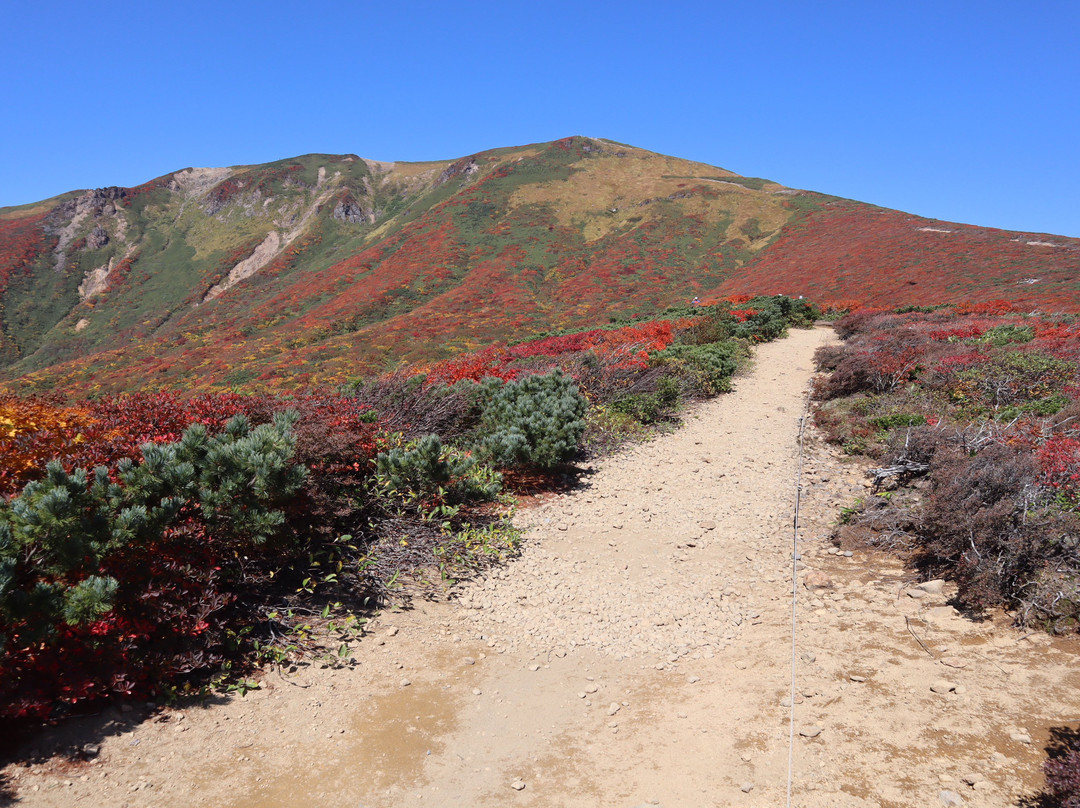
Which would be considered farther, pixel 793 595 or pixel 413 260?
pixel 413 260

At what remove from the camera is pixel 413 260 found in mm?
60031

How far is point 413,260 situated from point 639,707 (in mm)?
60501

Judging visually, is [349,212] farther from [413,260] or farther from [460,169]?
[413,260]

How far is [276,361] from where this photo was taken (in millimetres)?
34781

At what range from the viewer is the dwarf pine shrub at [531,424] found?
26.2 feet

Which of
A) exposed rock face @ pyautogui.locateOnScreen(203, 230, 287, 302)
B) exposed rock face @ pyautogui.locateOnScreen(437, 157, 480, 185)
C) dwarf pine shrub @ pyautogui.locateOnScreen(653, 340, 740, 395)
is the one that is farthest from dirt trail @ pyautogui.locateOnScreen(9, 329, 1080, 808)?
exposed rock face @ pyautogui.locateOnScreen(437, 157, 480, 185)

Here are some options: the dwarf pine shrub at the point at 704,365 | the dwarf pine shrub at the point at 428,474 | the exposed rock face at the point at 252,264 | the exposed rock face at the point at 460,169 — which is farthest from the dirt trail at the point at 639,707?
the exposed rock face at the point at 460,169

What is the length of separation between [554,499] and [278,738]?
4681 millimetres

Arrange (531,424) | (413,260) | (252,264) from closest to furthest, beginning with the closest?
(531,424) → (413,260) → (252,264)

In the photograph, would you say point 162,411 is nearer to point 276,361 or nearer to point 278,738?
point 278,738

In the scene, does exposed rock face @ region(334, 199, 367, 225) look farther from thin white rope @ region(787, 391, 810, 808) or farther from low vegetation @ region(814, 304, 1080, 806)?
thin white rope @ region(787, 391, 810, 808)

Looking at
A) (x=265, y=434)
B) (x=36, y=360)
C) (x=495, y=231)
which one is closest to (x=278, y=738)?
(x=265, y=434)

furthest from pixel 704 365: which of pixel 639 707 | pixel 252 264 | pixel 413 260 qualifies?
pixel 252 264

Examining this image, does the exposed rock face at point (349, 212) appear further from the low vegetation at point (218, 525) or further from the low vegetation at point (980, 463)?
the low vegetation at point (218, 525)
